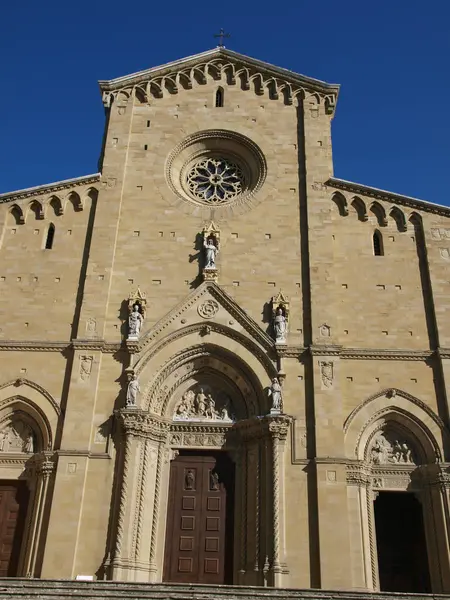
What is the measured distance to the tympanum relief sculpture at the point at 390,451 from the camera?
15.8 m

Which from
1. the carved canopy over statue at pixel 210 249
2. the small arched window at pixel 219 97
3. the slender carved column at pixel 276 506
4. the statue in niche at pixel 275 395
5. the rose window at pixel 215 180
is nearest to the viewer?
the slender carved column at pixel 276 506

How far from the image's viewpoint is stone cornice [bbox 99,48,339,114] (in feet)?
67.7

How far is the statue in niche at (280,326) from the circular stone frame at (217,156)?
3.97 meters

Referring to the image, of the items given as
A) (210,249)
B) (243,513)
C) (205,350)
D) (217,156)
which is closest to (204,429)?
(205,350)

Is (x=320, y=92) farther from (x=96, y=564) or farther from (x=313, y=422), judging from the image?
(x=96, y=564)

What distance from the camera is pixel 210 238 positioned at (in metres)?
18.2

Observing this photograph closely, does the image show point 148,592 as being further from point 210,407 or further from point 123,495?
point 210,407

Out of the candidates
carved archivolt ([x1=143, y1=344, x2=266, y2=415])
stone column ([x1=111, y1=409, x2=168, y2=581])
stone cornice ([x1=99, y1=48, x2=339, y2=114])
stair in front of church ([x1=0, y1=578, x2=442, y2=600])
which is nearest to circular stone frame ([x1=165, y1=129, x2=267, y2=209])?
stone cornice ([x1=99, y1=48, x2=339, y2=114])

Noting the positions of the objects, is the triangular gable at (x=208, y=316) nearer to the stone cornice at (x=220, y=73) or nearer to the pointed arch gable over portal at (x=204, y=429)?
the pointed arch gable over portal at (x=204, y=429)

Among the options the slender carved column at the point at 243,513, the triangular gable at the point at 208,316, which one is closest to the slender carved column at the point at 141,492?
the slender carved column at the point at 243,513

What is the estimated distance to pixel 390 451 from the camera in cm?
1594

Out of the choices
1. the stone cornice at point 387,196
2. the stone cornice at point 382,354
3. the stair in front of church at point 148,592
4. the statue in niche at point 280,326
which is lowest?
the stair in front of church at point 148,592

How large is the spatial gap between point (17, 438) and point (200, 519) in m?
5.09

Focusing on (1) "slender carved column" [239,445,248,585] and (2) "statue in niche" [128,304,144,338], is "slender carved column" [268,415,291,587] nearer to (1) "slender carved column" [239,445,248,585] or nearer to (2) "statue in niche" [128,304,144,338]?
(1) "slender carved column" [239,445,248,585]
